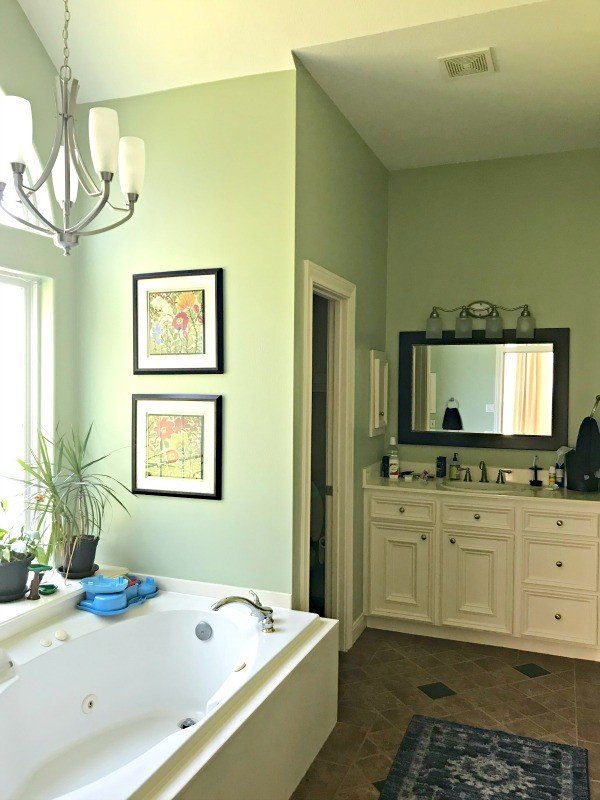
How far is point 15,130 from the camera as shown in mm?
1898

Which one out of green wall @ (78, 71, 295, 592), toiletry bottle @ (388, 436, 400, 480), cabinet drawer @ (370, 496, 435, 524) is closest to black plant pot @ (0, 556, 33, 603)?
green wall @ (78, 71, 295, 592)

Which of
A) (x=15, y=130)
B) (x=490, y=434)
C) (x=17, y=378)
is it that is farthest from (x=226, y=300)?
(x=490, y=434)

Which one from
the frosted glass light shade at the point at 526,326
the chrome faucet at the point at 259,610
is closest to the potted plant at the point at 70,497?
the chrome faucet at the point at 259,610

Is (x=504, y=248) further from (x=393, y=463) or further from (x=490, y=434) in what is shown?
(x=393, y=463)

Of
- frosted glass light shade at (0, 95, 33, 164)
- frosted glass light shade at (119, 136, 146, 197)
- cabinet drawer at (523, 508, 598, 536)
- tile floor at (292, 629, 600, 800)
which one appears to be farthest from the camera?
cabinet drawer at (523, 508, 598, 536)

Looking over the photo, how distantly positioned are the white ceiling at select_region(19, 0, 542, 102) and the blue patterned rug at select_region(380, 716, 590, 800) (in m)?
2.96

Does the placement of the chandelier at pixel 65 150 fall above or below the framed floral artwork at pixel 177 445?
above

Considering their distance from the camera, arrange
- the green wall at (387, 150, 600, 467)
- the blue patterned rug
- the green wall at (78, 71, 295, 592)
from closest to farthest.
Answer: the blue patterned rug, the green wall at (78, 71, 295, 592), the green wall at (387, 150, 600, 467)

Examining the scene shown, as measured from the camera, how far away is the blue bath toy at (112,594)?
2.94m

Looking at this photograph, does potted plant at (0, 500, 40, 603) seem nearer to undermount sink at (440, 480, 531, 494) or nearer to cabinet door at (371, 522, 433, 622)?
cabinet door at (371, 522, 433, 622)

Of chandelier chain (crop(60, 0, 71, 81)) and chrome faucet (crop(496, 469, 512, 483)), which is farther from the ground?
chandelier chain (crop(60, 0, 71, 81))

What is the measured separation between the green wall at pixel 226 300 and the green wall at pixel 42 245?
0.13 meters

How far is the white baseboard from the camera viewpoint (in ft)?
10.0

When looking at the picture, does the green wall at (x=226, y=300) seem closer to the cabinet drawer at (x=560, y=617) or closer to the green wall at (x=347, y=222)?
the green wall at (x=347, y=222)
